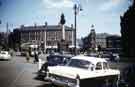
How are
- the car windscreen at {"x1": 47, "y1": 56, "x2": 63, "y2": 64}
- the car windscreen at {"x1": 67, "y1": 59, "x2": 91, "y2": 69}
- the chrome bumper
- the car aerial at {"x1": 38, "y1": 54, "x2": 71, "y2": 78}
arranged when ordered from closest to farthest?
1. the chrome bumper
2. the car windscreen at {"x1": 67, "y1": 59, "x2": 91, "y2": 69}
3. the car aerial at {"x1": 38, "y1": 54, "x2": 71, "y2": 78}
4. the car windscreen at {"x1": 47, "y1": 56, "x2": 63, "y2": 64}

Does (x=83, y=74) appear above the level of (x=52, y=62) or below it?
below

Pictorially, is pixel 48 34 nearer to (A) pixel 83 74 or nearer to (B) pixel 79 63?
(B) pixel 79 63

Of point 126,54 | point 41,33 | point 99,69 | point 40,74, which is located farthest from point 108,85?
point 41,33

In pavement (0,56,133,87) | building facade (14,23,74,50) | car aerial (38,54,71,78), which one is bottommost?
pavement (0,56,133,87)

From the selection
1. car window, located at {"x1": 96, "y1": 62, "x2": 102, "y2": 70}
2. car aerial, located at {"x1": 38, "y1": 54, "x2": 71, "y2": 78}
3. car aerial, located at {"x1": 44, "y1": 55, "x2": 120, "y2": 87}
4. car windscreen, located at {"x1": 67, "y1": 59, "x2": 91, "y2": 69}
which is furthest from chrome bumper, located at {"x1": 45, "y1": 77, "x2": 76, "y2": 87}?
car aerial, located at {"x1": 38, "y1": 54, "x2": 71, "y2": 78}

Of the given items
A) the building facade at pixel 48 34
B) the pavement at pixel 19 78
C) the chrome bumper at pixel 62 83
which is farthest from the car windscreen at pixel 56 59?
the building facade at pixel 48 34

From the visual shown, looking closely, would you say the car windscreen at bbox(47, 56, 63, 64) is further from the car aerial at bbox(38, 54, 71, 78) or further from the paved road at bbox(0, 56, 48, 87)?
the paved road at bbox(0, 56, 48, 87)

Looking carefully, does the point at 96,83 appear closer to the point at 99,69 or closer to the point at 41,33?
the point at 99,69

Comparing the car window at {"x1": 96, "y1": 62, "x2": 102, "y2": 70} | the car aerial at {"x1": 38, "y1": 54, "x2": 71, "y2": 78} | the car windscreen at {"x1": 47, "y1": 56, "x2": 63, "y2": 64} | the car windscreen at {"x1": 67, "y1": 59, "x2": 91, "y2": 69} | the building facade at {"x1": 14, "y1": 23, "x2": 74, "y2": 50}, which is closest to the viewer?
the car windscreen at {"x1": 67, "y1": 59, "x2": 91, "y2": 69}

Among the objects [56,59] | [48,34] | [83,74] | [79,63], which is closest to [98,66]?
[79,63]

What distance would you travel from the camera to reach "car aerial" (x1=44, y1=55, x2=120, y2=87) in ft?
25.4

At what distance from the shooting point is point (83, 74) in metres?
7.80

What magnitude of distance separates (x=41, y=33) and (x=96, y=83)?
3981 inches

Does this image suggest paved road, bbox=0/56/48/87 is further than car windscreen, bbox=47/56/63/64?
No
